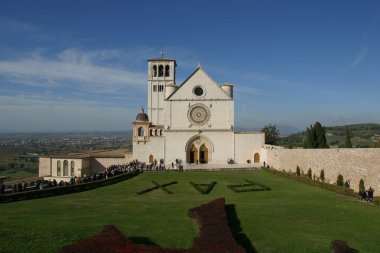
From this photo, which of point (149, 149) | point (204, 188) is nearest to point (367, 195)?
point (204, 188)

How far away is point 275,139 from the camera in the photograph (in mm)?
55875

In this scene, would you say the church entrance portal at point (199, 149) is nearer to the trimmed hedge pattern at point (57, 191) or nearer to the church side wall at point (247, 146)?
the church side wall at point (247, 146)

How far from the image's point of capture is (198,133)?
45031 mm

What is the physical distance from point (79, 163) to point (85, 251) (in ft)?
105

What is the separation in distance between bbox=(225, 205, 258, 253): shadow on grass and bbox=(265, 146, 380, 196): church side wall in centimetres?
988

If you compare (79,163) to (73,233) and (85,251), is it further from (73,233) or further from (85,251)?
(85,251)

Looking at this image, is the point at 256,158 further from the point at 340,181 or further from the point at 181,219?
the point at 181,219

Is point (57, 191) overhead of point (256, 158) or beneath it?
beneath

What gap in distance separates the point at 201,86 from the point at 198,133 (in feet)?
18.1

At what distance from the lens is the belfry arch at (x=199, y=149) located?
4512 centimetres

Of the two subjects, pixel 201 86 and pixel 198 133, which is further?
pixel 201 86

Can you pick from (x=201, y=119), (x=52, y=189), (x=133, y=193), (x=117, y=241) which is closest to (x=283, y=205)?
(x=133, y=193)

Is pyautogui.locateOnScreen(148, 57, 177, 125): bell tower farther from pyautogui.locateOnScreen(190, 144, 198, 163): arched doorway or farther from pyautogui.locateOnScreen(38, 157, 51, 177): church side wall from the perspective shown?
pyautogui.locateOnScreen(38, 157, 51, 177): church side wall

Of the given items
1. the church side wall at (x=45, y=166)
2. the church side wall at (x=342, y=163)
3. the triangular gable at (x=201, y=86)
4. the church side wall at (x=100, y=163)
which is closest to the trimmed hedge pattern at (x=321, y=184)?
the church side wall at (x=342, y=163)
